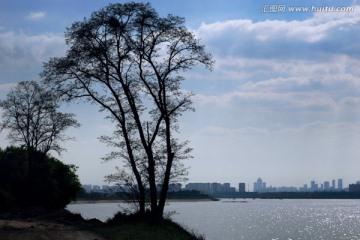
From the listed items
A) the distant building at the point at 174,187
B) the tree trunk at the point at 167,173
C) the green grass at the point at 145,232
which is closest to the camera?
the green grass at the point at 145,232

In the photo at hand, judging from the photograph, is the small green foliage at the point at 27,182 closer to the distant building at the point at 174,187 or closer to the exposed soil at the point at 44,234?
the distant building at the point at 174,187

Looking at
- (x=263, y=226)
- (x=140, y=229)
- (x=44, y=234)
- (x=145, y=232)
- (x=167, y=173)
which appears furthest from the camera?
(x=263, y=226)

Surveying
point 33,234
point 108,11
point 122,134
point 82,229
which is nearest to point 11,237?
point 33,234

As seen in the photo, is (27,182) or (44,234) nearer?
(44,234)

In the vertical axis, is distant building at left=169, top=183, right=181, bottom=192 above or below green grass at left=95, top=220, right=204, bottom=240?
above

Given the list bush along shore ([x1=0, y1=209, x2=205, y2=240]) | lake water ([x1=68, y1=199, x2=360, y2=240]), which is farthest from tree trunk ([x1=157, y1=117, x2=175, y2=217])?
lake water ([x1=68, y1=199, x2=360, y2=240])

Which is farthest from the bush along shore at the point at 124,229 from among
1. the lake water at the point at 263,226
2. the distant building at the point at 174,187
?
the lake water at the point at 263,226

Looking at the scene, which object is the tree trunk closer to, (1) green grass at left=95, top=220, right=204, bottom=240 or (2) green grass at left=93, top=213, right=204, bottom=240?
(2) green grass at left=93, top=213, right=204, bottom=240

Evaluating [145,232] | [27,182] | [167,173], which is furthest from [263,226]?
[145,232]

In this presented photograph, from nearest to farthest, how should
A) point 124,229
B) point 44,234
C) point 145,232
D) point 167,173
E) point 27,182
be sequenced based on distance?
point 44,234 → point 145,232 → point 124,229 → point 167,173 → point 27,182

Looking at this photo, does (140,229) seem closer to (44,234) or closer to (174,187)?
(44,234)

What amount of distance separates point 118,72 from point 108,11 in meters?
3.41

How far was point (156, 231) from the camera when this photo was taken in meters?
22.6

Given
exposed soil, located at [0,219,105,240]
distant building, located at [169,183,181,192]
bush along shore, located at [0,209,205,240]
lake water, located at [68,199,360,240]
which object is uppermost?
distant building, located at [169,183,181,192]
